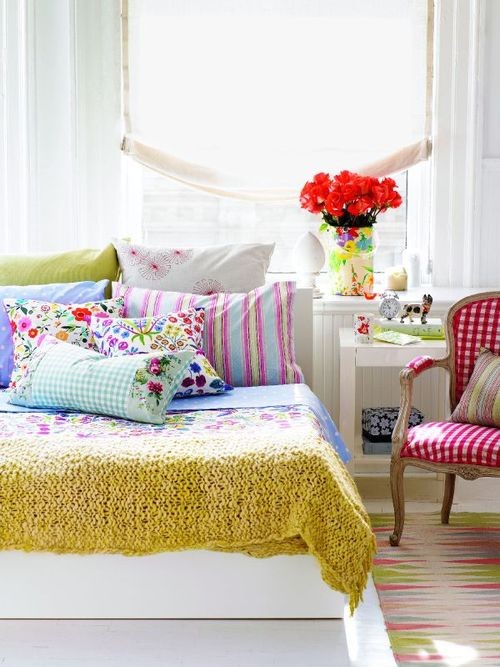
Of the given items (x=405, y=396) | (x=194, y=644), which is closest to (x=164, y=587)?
(x=194, y=644)

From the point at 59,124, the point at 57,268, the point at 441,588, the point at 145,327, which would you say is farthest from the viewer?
the point at 59,124

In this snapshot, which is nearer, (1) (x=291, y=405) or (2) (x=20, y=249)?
(1) (x=291, y=405)

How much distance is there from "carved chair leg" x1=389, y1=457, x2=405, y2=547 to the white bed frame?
70cm

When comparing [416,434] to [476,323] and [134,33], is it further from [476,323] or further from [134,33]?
[134,33]

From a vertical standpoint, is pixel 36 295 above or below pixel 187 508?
above

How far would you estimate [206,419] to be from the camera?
3.08 meters

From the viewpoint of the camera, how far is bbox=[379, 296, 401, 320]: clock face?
3.95m

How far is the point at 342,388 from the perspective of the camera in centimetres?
375

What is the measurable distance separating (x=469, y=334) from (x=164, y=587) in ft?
5.15

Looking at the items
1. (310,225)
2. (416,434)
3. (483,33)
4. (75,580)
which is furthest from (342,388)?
(483,33)

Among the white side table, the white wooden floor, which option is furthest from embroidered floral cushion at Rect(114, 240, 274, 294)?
the white wooden floor

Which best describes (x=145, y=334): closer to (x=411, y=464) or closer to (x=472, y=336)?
(x=411, y=464)

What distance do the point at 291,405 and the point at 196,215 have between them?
1.57 meters

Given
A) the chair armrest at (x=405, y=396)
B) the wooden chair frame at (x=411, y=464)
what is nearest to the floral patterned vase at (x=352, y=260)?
the wooden chair frame at (x=411, y=464)
